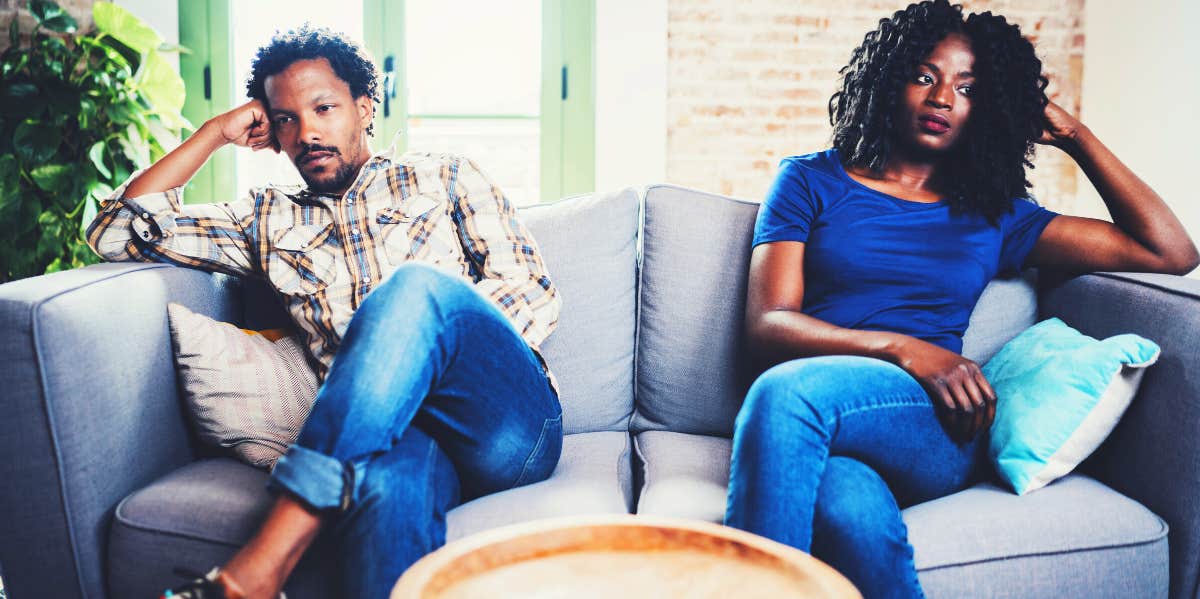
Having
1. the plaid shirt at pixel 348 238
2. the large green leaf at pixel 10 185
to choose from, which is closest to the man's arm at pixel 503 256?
the plaid shirt at pixel 348 238

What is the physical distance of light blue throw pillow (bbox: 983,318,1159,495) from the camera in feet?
4.18

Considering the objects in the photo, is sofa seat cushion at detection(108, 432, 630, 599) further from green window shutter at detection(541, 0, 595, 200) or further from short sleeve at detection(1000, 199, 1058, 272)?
green window shutter at detection(541, 0, 595, 200)

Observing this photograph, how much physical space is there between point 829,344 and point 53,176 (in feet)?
8.44

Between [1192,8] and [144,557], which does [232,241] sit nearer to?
[144,557]

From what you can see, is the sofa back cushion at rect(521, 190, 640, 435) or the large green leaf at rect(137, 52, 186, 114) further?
the large green leaf at rect(137, 52, 186, 114)

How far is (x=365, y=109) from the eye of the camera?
1.69 metres

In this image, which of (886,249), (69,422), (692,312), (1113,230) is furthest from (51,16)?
(1113,230)

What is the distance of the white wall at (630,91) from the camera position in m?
3.22

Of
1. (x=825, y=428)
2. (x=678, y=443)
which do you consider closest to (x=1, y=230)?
(x=678, y=443)

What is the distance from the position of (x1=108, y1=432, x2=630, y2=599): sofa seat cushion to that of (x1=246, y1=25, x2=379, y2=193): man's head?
59 cm

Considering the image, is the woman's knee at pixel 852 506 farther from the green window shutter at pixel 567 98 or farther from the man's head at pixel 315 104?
the green window shutter at pixel 567 98

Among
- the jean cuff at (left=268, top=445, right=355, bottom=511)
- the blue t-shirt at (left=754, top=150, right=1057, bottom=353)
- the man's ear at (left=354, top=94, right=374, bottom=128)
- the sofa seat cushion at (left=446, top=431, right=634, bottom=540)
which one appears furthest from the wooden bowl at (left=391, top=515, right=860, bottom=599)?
the man's ear at (left=354, top=94, right=374, bottom=128)

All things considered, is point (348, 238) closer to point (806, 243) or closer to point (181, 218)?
point (181, 218)

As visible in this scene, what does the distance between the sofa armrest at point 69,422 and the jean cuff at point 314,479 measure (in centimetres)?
47
